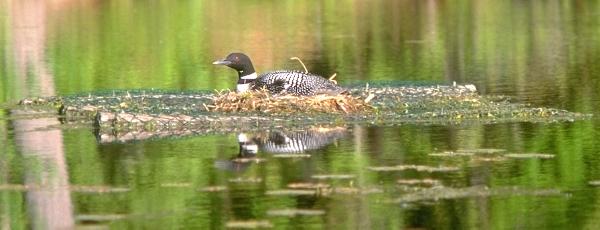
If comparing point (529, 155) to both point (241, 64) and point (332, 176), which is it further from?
point (241, 64)

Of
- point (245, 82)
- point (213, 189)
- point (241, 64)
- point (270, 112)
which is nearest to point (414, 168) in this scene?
point (213, 189)

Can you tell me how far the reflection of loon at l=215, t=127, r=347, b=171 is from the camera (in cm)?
1450

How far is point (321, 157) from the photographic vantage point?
14570 mm

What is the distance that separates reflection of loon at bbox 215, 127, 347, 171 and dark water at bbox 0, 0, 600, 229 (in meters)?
0.02

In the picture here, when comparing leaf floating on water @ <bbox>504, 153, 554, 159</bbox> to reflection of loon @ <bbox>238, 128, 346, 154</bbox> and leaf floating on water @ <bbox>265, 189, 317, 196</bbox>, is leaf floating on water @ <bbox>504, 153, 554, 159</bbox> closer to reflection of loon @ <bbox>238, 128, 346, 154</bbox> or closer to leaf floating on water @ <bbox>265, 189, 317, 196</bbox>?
reflection of loon @ <bbox>238, 128, 346, 154</bbox>

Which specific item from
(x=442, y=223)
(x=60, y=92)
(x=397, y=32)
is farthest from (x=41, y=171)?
(x=397, y=32)

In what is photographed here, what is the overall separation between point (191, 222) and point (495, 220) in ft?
6.92

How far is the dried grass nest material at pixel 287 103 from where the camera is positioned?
17750mm

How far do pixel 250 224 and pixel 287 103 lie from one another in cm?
651

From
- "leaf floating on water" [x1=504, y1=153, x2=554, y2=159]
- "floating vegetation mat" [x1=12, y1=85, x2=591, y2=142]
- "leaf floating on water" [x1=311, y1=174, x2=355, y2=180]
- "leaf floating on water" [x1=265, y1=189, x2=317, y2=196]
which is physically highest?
"floating vegetation mat" [x1=12, y1=85, x2=591, y2=142]

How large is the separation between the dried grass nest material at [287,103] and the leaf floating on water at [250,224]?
6355 millimetres

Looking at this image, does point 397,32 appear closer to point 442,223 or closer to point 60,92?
point 60,92

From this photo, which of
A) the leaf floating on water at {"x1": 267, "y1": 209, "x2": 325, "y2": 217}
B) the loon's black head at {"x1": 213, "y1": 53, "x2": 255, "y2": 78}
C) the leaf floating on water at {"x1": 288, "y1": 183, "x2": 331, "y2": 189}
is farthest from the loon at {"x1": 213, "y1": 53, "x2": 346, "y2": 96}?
the leaf floating on water at {"x1": 267, "y1": 209, "x2": 325, "y2": 217}

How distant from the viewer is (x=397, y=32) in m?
35.5
